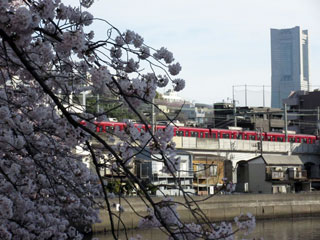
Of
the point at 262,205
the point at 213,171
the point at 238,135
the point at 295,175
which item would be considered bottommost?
the point at 262,205

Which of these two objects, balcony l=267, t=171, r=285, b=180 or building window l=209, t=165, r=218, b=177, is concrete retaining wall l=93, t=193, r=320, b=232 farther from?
building window l=209, t=165, r=218, b=177

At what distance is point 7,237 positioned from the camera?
5.46 m

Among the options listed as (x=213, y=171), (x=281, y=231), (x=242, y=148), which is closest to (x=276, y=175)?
(x=213, y=171)

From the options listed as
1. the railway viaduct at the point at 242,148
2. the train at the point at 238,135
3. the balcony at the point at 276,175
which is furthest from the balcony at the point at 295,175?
the train at the point at 238,135

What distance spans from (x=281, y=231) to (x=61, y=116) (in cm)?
2598

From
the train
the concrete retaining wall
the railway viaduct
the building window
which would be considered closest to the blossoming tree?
the concrete retaining wall

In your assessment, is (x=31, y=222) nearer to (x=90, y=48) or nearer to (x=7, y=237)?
(x=7, y=237)

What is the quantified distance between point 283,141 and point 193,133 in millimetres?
11437

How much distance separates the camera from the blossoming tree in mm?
4805

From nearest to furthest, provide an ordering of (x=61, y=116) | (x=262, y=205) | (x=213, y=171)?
(x=61, y=116), (x=262, y=205), (x=213, y=171)

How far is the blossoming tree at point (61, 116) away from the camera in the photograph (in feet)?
15.8

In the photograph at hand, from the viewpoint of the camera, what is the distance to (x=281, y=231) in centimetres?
3106

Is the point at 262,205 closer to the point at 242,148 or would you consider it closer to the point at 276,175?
the point at 276,175

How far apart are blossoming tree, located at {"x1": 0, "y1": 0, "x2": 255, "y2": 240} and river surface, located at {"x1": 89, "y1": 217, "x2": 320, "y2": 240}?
16.4 m
